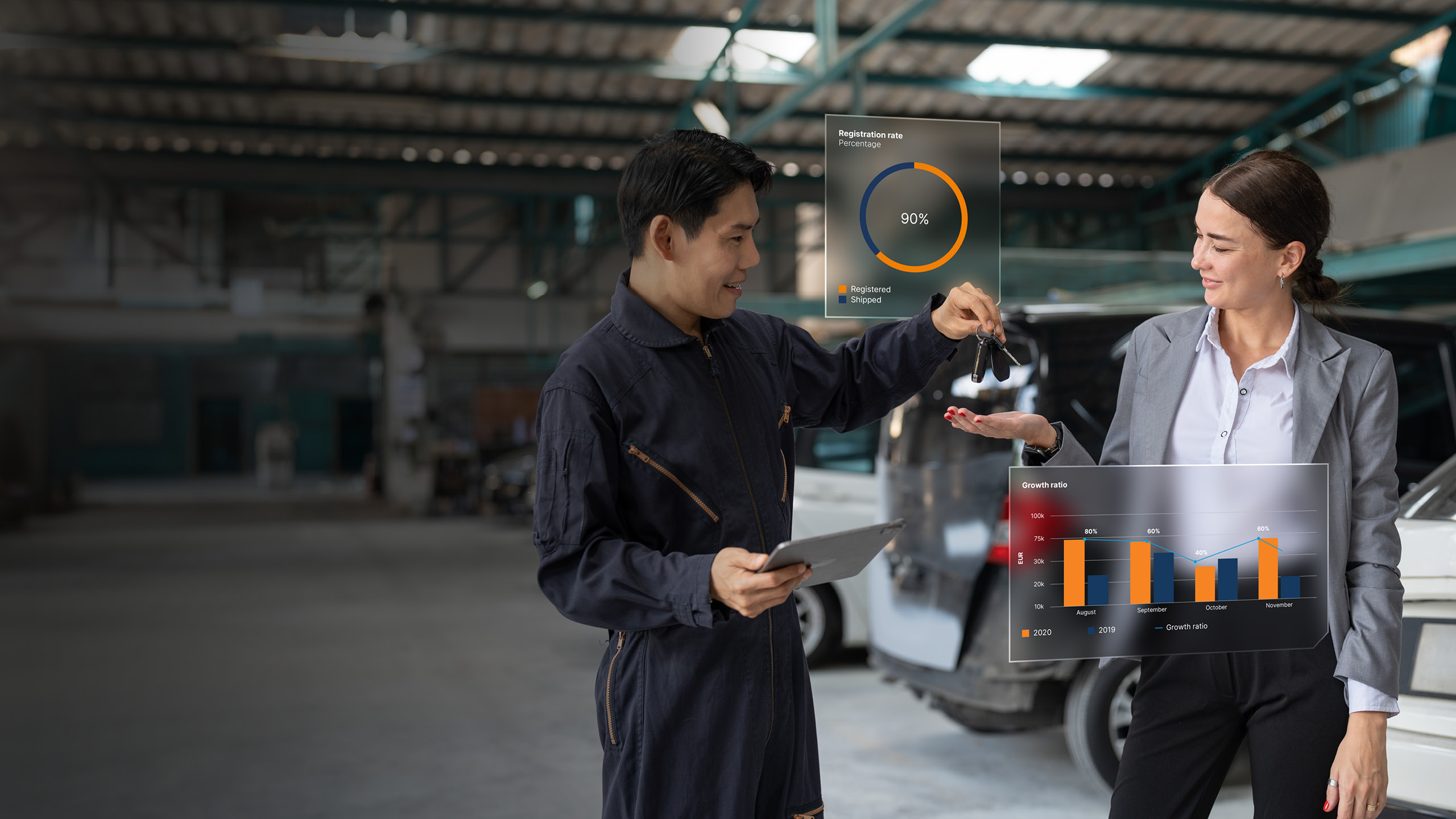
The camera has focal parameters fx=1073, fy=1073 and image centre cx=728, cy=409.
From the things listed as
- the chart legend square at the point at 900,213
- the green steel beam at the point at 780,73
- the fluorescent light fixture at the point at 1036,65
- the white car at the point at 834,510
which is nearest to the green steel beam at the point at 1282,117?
the green steel beam at the point at 780,73

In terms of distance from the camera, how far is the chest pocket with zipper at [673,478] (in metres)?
1.40

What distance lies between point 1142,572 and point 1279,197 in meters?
0.55

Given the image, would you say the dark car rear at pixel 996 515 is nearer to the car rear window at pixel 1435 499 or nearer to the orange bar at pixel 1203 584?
the car rear window at pixel 1435 499

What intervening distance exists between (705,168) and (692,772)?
0.80m

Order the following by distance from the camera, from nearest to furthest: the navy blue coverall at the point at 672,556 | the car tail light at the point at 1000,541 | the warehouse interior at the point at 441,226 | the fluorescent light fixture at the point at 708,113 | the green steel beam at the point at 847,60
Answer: the navy blue coverall at the point at 672,556, the car tail light at the point at 1000,541, the warehouse interior at the point at 441,226, the green steel beam at the point at 847,60, the fluorescent light fixture at the point at 708,113

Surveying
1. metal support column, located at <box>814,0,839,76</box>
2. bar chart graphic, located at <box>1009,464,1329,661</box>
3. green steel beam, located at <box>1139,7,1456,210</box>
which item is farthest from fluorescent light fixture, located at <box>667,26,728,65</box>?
bar chart graphic, located at <box>1009,464,1329,661</box>

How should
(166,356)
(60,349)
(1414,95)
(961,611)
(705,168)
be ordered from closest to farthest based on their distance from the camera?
(705,168)
(961,611)
(1414,95)
(60,349)
(166,356)

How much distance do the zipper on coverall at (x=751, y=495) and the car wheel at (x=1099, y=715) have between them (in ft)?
6.82

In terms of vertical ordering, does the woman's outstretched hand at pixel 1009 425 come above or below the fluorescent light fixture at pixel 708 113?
below

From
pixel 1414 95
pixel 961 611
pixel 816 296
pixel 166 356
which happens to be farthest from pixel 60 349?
pixel 1414 95

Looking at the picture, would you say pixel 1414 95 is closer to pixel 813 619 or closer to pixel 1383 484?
pixel 813 619

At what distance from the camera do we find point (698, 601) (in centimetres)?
128

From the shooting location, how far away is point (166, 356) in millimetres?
25234

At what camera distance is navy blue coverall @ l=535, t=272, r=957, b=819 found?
135 centimetres
